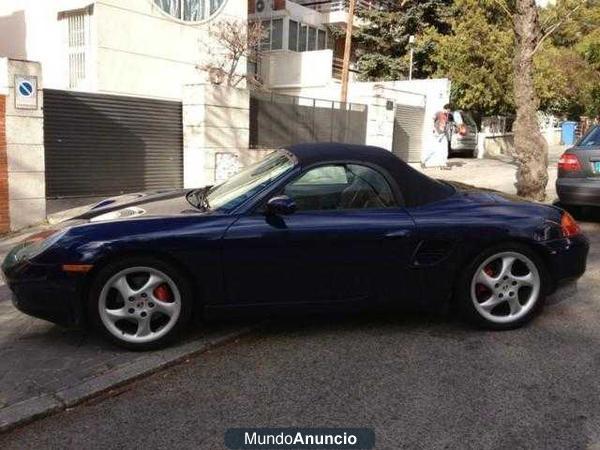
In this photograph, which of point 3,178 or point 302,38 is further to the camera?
point 302,38

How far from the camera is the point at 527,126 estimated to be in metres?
10.7

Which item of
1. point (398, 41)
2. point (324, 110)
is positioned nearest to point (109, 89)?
point (324, 110)

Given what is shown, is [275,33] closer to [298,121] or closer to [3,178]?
→ [298,121]

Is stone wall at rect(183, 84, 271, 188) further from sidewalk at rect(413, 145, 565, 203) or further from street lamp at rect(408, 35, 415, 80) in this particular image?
street lamp at rect(408, 35, 415, 80)

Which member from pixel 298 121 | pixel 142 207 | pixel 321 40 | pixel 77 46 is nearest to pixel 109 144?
pixel 298 121

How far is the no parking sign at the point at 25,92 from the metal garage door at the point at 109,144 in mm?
1348

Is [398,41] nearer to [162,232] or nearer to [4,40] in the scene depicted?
[4,40]

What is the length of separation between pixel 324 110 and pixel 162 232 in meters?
11.3

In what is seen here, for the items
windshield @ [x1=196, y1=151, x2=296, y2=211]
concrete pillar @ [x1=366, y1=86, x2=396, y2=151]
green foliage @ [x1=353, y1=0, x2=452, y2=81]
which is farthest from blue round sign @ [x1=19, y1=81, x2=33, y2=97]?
green foliage @ [x1=353, y1=0, x2=452, y2=81]

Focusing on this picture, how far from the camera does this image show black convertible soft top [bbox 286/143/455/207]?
4.51 meters

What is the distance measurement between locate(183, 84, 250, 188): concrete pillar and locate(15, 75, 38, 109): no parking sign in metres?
3.40

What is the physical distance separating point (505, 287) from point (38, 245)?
10.7 feet

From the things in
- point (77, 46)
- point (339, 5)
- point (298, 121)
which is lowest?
point (298, 121)

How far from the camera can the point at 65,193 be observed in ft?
32.9
